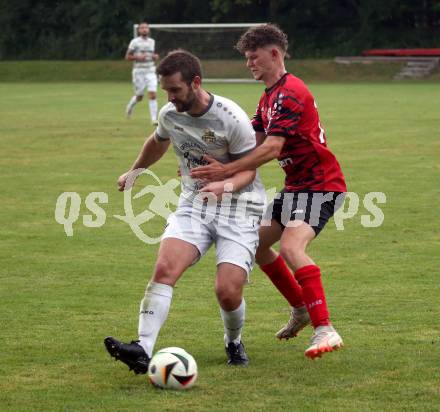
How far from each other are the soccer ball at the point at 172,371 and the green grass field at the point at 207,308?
6 cm

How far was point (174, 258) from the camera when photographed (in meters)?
5.69

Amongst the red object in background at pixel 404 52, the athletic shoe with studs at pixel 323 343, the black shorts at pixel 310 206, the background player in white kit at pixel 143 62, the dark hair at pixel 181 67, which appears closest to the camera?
the dark hair at pixel 181 67

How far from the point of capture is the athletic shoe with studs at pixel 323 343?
566cm

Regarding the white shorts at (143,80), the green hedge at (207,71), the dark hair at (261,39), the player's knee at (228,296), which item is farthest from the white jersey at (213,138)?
the green hedge at (207,71)

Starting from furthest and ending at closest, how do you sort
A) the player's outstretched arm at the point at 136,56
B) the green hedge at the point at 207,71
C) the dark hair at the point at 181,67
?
1. the green hedge at the point at 207,71
2. the player's outstretched arm at the point at 136,56
3. the dark hair at the point at 181,67

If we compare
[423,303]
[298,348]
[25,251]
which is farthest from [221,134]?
[25,251]

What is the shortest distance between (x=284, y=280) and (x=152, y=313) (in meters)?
1.21

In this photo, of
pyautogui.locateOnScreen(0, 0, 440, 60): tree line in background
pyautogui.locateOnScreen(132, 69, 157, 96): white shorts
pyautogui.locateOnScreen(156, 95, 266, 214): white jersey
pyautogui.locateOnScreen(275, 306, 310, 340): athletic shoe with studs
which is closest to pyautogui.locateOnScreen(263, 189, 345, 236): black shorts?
pyautogui.locateOnScreen(156, 95, 266, 214): white jersey

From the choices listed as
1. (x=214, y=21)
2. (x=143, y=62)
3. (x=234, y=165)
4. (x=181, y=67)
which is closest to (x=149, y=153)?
(x=234, y=165)

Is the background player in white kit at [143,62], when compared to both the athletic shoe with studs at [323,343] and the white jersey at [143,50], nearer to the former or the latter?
the white jersey at [143,50]

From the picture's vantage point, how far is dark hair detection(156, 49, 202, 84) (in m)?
5.54

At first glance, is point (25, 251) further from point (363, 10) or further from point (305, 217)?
point (363, 10)

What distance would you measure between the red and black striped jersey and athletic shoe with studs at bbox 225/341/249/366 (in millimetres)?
1006

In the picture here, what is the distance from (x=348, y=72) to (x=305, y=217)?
39.5m
